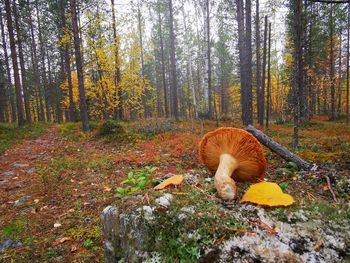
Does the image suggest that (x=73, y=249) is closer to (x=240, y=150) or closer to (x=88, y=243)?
(x=88, y=243)

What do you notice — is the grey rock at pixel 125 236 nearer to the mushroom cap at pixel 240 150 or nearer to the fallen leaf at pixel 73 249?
the mushroom cap at pixel 240 150

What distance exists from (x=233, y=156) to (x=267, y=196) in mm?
599

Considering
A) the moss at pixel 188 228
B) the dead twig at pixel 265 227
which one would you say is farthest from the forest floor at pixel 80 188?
the moss at pixel 188 228

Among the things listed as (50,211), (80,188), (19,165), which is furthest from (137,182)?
(19,165)

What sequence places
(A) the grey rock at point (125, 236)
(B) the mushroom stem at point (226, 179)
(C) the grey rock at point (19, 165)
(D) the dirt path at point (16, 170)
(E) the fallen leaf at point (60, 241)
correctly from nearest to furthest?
(A) the grey rock at point (125, 236) → (B) the mushroom stem at point (226, 179) → (E) the fallen leaf at point (60, 241) → (D) the dirt path at point (16, 170) → (C) the grey rock at point (19, 165)

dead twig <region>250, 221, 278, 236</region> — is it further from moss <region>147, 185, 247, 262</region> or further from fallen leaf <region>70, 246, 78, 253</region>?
fallen leaf <region>70, 246, 78, 253</region>

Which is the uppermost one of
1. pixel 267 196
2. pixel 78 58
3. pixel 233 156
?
pixel 78 58

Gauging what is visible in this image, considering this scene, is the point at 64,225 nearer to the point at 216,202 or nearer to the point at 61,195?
the point at 61,195

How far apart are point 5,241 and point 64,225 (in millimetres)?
758

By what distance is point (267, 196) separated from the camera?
65.1 inches

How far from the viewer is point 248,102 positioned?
10.7 meters

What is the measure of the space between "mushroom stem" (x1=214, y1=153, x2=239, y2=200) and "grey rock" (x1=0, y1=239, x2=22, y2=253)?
3.03m

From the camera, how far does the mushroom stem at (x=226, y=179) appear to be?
1784 mm

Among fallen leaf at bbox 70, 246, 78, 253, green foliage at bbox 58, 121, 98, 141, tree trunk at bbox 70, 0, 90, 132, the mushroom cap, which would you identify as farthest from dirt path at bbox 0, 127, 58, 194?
the mushroom cap
